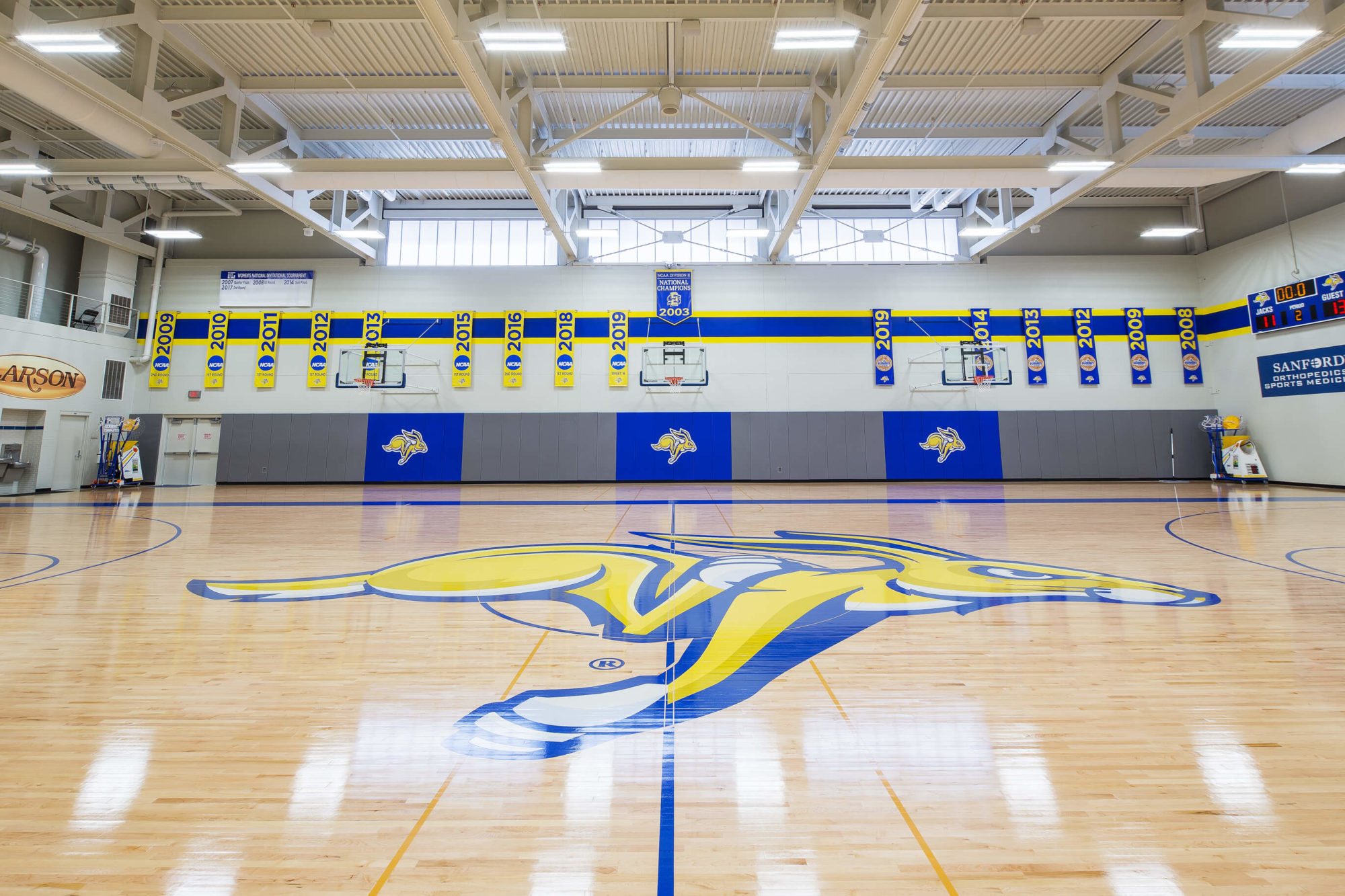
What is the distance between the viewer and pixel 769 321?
15852mm

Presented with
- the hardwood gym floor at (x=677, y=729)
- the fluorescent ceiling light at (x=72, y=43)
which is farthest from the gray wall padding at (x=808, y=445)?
the fluorescent ceiling light at (x=72, y=43)

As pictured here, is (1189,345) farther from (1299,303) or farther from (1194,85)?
(1194,85)

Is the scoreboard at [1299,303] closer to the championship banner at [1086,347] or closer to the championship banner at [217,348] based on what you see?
the championship banner at [1086,347]

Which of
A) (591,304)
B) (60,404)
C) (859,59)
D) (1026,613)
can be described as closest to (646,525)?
(1026,613)

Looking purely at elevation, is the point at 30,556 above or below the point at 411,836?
above

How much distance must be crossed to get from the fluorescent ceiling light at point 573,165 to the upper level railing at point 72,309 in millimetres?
13774

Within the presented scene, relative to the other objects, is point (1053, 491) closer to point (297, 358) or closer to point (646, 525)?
point (646, 525)

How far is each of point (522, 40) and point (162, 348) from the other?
1568 cm

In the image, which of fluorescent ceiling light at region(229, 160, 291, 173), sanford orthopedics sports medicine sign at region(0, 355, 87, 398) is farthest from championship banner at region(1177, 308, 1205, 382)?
sanford orthopedics sports medicine sign at region(0, 355, 87, 398)

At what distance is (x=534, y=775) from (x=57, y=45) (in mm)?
11991

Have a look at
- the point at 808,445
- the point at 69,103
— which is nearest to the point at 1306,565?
the point at 808,445

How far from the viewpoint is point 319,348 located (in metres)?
15.6

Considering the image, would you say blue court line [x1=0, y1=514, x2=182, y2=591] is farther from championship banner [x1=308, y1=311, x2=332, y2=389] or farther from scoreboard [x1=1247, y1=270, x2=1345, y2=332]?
scoreboard [x1=1247, y1=270, x2=1345, y2=332]

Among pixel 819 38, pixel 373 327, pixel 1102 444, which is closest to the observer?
pixel 819 38
